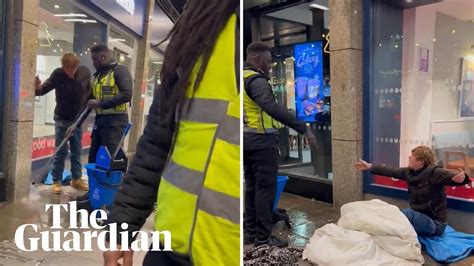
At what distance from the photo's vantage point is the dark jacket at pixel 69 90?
1.02 meters

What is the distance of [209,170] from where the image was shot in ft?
2.20

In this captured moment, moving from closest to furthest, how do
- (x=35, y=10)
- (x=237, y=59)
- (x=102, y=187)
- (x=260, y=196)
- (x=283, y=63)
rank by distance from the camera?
1. (x=237, y=59)
2. (x=102, y=187)
3. (x=35, y=10)
4. (x=260, y=196)
5. (x=283, y=63)

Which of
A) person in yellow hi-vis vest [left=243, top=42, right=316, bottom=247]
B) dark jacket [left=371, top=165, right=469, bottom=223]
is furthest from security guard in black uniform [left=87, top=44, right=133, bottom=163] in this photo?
dark jacket [left=371, top=165, right=469, bottom=223]

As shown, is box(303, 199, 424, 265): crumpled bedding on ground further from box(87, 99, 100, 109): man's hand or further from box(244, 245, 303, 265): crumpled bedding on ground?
box(87, 99, 100, 109): man's hand

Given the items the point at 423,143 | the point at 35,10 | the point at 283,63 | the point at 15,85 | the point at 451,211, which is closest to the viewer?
the point at 35,10

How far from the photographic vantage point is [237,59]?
662 mm

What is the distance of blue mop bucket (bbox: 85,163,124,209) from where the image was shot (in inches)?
37.5

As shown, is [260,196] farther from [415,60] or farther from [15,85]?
[415,60]

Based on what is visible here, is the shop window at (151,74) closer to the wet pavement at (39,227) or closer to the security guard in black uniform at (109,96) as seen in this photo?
the security guard in black uniform at (109,96)

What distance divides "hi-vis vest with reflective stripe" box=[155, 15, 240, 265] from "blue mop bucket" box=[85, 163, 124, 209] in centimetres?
29

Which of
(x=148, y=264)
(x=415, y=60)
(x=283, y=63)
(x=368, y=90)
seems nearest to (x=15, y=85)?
(x=148, y=264)

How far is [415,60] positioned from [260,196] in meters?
1.34

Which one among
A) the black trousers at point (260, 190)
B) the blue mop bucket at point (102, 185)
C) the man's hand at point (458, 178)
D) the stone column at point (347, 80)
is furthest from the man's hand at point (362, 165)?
the blue mop bucket at point (102, 185)

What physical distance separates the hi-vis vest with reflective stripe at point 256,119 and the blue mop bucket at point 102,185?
880 mm
